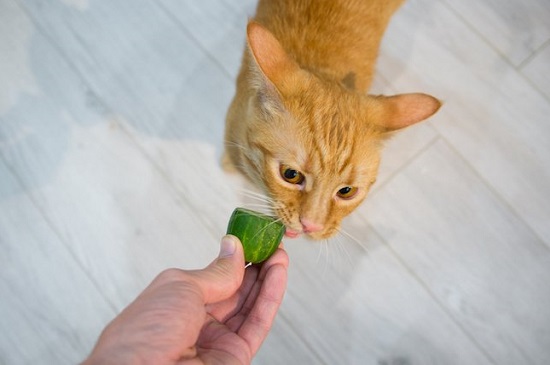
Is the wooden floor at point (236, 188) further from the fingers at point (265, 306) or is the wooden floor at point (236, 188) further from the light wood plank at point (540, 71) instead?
the fingers at point (265, 306)

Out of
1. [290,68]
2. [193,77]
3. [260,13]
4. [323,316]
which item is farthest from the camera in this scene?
[193,77]

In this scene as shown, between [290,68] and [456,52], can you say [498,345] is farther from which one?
[290,68]

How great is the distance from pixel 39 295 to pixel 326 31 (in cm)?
144

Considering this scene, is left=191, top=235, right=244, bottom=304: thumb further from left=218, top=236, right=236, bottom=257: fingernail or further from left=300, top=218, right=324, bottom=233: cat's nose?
left=300, top=218, right=324, bottom=233: cat's nose

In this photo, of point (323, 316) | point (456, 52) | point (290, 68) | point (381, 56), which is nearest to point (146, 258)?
point (323, 316)

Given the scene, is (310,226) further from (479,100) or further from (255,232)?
(479,100)

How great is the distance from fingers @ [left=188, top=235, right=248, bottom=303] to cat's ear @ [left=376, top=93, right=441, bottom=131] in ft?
1.68

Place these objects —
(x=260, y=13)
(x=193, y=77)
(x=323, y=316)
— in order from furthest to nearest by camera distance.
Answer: (x=193, y=77)
(x=323, y=316)
(x=260, y=13)

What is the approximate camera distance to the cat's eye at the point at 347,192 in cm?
120

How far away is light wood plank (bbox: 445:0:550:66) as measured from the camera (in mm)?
1921

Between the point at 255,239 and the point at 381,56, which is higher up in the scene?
the point at 381,56

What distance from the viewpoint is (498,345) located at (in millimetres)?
1668

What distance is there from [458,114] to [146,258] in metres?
1.45

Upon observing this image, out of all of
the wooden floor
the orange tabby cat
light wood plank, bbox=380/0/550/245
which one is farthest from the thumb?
light wood plank, bbox=380/0/550/245
